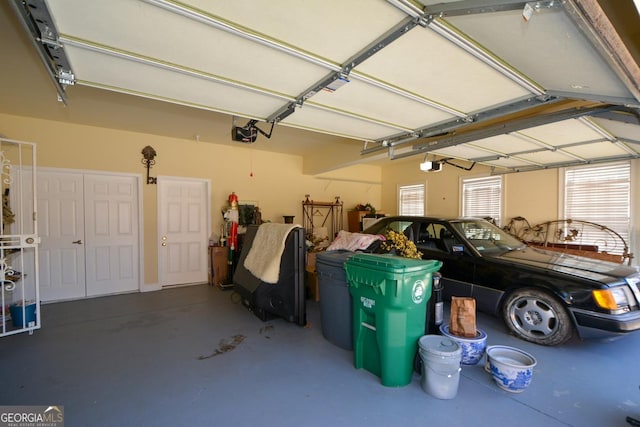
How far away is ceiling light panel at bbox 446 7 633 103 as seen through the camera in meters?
1.37

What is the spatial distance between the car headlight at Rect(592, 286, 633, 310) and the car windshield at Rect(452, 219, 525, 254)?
110 cm

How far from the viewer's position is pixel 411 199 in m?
7.44

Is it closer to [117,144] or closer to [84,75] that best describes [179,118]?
[117,144]

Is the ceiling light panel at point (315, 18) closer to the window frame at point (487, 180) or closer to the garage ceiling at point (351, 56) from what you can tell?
the garage ceiling at point (351, 56)

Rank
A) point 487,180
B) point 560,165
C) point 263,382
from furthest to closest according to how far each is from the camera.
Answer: point 487,180 → point 560,165 → point 263,382

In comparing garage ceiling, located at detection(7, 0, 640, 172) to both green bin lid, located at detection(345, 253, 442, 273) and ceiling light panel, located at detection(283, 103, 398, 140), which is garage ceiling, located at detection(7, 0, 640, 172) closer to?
ceiling light panel, located at detection(283, 103, 398, 140)

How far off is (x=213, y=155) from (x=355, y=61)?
4.71m

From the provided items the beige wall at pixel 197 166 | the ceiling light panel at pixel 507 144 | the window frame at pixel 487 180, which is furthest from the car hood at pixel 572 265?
the beige wall at pixel 197 166

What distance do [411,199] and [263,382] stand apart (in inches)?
240

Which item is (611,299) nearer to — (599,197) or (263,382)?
(599,197)

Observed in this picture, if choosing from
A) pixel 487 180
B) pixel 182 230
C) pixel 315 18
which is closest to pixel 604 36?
pixel 315 18

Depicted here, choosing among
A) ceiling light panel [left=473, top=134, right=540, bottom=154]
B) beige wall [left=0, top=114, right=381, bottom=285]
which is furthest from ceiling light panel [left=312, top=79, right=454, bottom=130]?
beige wall [left=0, top=114, right=381, bottom=285]

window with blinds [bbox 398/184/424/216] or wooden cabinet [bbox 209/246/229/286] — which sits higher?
window with blinds [bbox 398/184/424/216]

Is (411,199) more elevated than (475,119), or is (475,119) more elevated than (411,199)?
(475,119)
